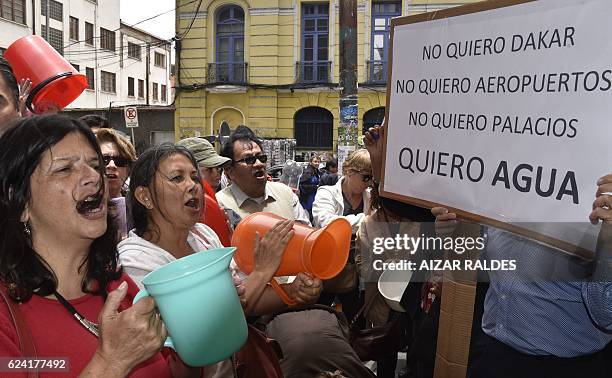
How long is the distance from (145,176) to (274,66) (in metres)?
18.5

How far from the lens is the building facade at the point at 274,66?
65.7ft

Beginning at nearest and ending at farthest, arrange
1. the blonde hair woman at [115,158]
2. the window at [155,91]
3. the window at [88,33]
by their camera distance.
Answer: the blonde hair woman at [115,158] → the window at [88,33] → the window at [155,91]

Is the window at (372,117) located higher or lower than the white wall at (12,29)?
lower

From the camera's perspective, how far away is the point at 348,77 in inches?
264

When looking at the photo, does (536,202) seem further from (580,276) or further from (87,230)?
(87,230)

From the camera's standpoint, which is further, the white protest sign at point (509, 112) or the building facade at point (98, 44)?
the building facade at point (98, 44)

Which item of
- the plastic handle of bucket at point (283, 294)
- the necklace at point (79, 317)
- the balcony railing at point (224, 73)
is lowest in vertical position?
the plastic handle of bucket at point (283, 294)

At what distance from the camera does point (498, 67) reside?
1995mm

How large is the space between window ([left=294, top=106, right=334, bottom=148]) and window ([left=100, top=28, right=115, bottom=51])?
810 inches

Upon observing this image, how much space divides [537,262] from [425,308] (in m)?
1.01

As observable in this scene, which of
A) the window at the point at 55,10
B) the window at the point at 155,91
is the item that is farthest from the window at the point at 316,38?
the window at the point at 155,91

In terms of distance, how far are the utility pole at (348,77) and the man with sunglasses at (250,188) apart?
292 centimetres

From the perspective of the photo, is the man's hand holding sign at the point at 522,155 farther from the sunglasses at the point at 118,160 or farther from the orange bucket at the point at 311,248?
the sunglasses at the point at 118,160

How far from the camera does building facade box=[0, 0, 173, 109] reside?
27.4 metres
